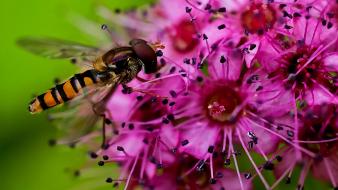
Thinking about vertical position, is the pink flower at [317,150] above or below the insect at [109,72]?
below

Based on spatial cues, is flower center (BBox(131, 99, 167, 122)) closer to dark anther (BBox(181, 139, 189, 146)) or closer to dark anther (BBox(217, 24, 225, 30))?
dark anther (BBox(181, 139, 189, 146))

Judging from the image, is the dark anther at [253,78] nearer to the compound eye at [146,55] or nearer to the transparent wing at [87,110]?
the compound eye at [146,55]

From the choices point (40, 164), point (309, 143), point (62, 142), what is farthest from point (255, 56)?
point (40, 164)

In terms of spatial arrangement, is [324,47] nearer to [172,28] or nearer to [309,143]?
[309,143]

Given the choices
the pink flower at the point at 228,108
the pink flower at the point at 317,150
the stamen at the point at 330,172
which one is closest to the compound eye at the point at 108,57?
the pink flower at the point at 228,108

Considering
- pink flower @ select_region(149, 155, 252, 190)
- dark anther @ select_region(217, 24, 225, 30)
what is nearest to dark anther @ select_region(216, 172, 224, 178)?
pink flower @ select_region(149, 155, 252, 190)

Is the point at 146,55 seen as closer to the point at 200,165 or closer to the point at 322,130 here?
the point at 200,165
